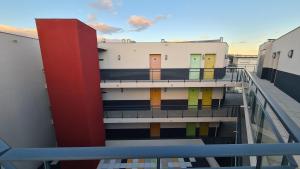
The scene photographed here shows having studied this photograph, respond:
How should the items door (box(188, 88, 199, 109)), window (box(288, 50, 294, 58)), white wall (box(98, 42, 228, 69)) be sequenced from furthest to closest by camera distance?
door (box(188, 88, 199, 109)) < white wall (box(98, 42, 228, 69)) < window (box(288, 50, 294, 58))

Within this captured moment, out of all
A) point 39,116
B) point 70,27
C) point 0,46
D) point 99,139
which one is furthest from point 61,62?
point 99,139

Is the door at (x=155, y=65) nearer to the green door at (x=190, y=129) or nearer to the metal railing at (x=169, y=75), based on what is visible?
the metal railing at (x=169, y=75)

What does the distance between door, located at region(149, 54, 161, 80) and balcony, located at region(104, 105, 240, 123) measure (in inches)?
102

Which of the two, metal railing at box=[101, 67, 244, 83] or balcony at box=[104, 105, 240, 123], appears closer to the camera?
balcony at box=[104, 105, 240, 123]

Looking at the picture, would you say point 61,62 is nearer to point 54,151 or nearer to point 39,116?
point 39,116

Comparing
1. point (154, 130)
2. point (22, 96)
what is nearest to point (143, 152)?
point (22, 96)

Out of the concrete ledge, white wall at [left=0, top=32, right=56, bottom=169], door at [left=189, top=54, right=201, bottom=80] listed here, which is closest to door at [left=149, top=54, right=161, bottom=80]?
the concrete ledge

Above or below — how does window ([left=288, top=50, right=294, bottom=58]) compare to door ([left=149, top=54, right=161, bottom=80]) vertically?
above

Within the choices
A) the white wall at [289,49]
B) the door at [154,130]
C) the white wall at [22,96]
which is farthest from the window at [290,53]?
the white wall at [22,96]

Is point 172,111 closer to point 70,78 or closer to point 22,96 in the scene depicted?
point 70,78

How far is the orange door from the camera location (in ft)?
41.3

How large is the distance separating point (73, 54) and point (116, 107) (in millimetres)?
5984

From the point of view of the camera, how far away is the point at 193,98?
41.8 feet

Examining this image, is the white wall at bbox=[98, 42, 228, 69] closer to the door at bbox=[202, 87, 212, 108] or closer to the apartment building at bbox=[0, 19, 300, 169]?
the apartment building at bbox=[0, 19, 300, 169]
